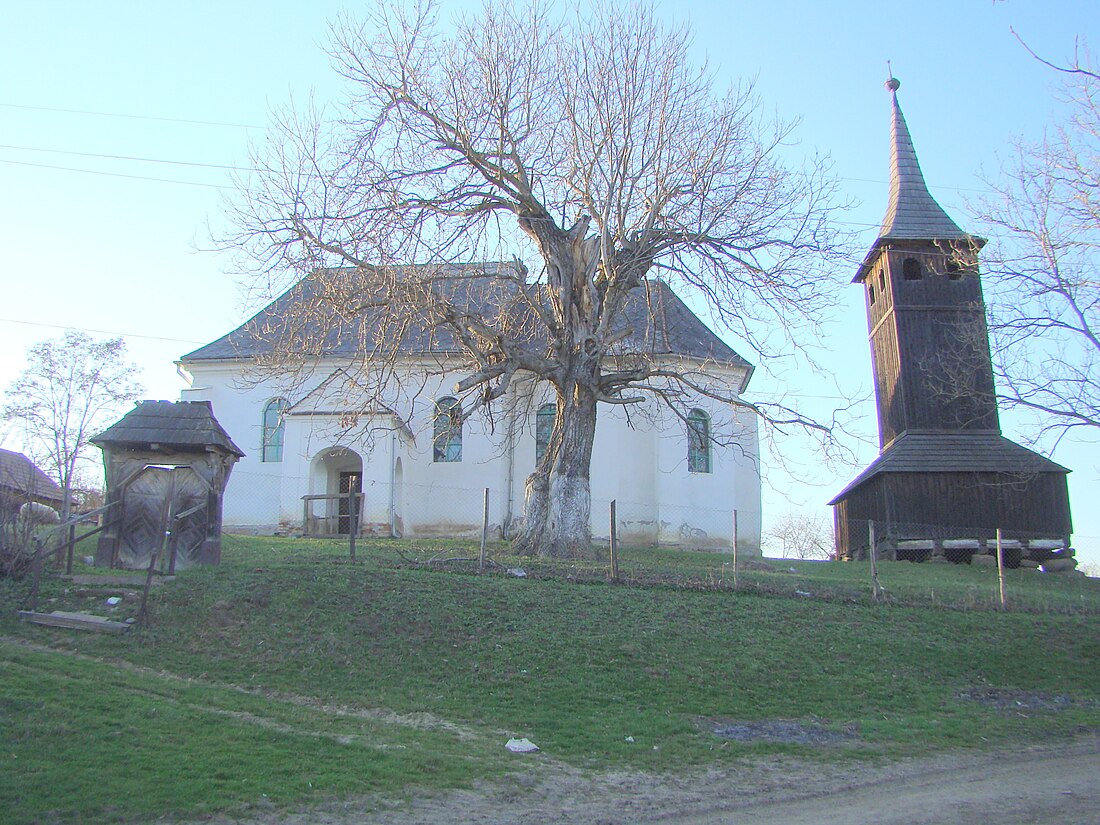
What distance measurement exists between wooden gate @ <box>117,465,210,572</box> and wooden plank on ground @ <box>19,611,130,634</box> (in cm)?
334

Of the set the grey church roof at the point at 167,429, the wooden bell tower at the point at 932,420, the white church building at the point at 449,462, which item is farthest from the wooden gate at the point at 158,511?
the wooden bell tower at the point at 932,420

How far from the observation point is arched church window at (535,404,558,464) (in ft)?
94.1

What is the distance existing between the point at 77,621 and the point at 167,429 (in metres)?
4.64

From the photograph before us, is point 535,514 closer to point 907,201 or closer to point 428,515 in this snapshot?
point 428,515

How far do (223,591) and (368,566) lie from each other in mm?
3017

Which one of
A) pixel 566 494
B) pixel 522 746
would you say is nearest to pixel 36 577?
pixel 522 746

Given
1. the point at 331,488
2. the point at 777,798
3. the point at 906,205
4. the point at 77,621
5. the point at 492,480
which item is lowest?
the point at 777,798

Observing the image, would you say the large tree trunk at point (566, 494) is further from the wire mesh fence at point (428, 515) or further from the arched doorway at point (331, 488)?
the arched doorway at point (331, 488)

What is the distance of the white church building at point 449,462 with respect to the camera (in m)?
27.2

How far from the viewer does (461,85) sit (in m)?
19.1

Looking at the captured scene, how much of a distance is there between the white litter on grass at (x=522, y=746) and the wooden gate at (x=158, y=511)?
27.4 feet

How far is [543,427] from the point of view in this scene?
29.0 meters

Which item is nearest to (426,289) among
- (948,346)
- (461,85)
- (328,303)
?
(328,303)

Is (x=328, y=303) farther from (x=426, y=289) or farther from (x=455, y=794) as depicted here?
(x=455, y=794)
